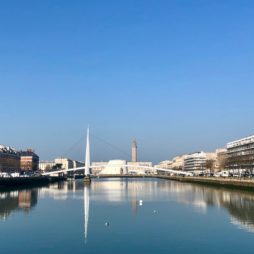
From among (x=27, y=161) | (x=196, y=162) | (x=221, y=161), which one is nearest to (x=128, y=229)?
(x=221, y=161)

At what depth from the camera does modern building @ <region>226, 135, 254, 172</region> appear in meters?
69.7

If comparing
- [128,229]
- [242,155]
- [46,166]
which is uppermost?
[46,166]

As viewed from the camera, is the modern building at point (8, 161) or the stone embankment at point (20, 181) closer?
the stone embankment at point (20, 181)

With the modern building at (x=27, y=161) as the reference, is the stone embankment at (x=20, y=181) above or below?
below

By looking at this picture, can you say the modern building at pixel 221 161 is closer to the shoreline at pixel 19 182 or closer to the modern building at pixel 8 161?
the shoreline at pixel 19 182

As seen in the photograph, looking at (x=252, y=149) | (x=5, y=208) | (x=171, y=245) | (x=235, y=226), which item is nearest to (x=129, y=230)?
(x=171, y=245)

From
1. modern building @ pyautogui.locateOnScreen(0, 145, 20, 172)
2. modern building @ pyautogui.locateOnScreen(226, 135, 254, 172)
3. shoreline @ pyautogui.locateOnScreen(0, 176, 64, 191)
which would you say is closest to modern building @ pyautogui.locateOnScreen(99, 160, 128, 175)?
modern building @ pyautogui.locateOnScreen(0, 145, 20, 172)

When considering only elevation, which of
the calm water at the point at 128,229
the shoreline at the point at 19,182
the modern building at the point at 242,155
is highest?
the modern building at the point at 242,155

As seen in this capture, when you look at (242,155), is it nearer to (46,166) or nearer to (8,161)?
(8,161)

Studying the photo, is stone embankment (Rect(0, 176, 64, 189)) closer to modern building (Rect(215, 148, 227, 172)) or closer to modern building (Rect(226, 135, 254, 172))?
modern building (Rect(226, 135, 254, 172))

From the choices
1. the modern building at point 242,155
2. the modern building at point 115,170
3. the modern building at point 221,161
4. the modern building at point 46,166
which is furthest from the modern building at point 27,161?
the modern building at point 242,155

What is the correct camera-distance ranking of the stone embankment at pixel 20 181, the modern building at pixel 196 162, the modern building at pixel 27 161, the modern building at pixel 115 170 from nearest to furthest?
the stone embankment at pixel 20 181 < the modern building at pixel 27 161 < the modern building at pixel 196 162 < the modern building at pixel 115 170

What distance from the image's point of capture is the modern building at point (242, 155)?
69.7 meters

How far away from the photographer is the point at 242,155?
253 feet
